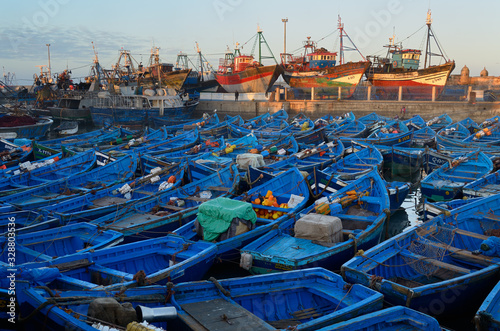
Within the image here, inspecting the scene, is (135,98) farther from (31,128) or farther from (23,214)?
(23,214)

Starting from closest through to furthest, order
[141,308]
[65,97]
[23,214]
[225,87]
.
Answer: [141,308], [23,214], [65,97], [225,87]

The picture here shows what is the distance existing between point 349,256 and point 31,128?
2910 centimetres

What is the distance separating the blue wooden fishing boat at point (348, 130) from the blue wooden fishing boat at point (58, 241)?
1672 cm

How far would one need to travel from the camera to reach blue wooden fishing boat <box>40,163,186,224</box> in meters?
10.5

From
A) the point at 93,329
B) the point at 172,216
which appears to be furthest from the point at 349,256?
the point at 93,329

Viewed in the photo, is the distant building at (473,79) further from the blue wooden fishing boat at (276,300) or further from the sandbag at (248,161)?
the blue wooden fishing boat at (276,300)

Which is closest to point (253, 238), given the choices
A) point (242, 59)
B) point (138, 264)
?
point (138, 264)

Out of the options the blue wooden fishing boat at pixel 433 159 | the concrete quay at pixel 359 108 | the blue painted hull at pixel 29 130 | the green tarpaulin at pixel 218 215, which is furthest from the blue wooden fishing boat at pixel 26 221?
the concrete quay at pixel 359 108

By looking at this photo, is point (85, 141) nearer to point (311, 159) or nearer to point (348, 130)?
point (311, 159)

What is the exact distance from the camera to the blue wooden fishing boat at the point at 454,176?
12526 mm

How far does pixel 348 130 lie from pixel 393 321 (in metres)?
20.8

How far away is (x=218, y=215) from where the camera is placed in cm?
922

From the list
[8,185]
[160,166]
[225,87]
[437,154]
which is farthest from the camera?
[225,87]

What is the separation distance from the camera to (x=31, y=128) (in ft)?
98.9
